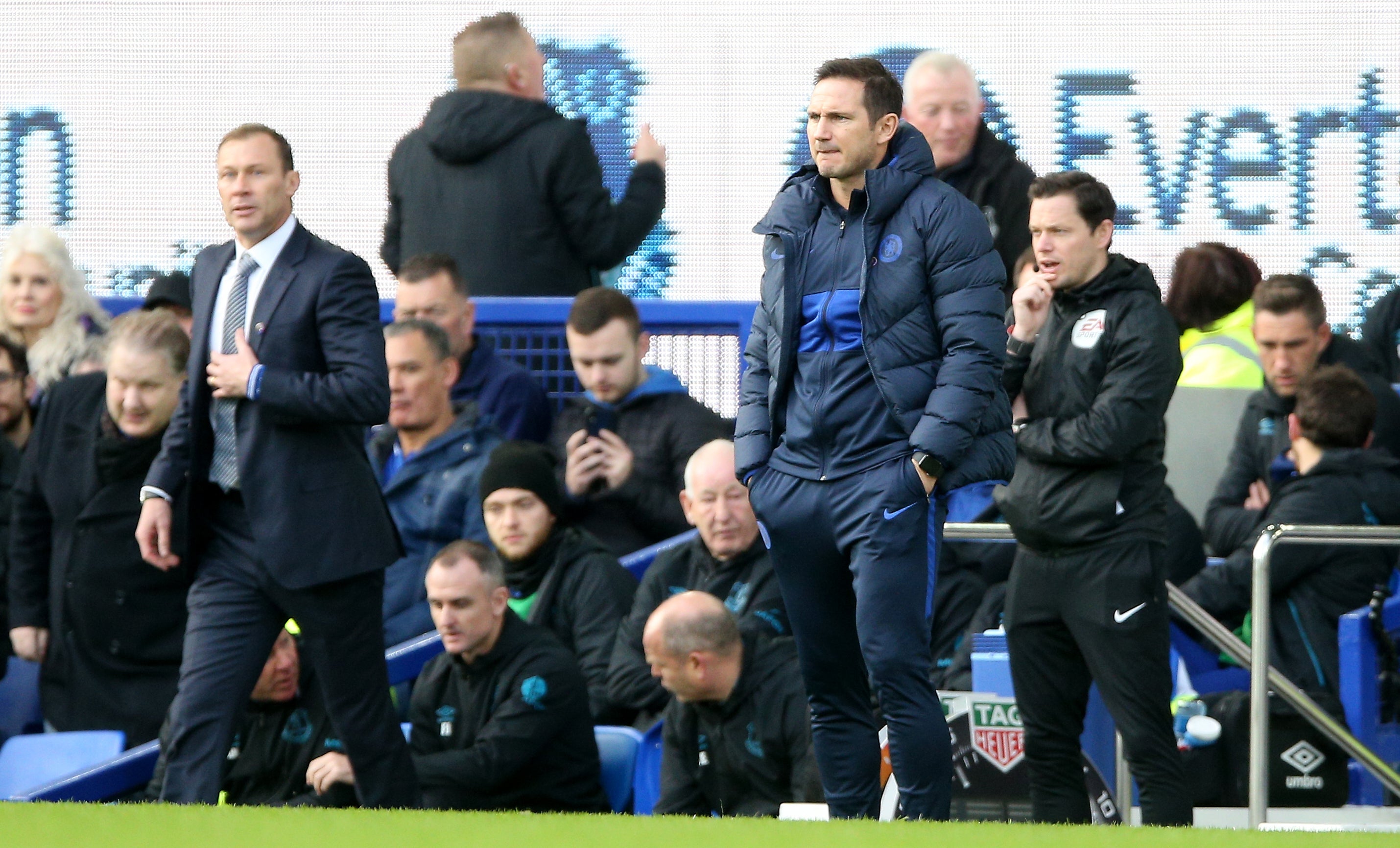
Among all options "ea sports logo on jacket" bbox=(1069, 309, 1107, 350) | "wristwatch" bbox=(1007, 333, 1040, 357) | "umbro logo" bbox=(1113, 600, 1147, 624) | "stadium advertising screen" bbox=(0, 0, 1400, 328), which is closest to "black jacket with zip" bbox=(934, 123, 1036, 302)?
"stadium advertising screen" bbox=(0, 0, 1400, 328)

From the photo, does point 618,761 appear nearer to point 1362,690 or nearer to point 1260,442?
point 1362,690

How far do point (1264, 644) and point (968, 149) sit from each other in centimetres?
288

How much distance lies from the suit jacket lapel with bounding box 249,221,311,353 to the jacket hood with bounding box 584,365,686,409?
79.6 inches

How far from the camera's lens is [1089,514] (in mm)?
5254

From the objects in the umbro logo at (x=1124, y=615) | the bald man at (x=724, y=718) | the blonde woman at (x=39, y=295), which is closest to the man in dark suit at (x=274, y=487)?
the bald man at (x=724, y=718)

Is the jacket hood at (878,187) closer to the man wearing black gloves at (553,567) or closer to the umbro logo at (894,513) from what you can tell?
the umbro logo at (894,513)

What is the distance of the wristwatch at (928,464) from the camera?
4.43m

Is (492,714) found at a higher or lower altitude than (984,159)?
lower

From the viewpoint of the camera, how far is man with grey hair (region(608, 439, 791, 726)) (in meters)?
6.42

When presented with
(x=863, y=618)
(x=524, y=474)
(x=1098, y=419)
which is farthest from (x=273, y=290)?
(x=1098, y=419)

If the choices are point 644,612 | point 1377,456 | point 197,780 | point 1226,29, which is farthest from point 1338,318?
point 197,780

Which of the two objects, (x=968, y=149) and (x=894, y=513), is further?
(x=968, y=149)

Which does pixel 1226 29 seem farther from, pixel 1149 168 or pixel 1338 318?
pixel 1338 318

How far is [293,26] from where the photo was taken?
9305 millimetres
